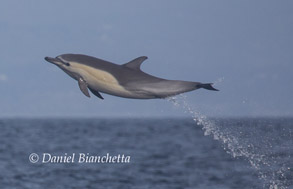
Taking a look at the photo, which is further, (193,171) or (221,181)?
(193,171)

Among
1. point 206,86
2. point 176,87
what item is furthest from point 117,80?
point 206,86

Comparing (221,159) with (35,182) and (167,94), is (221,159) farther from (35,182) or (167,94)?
(167,94)

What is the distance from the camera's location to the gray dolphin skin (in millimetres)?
11133

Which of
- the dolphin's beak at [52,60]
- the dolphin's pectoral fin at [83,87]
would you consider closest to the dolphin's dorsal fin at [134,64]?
the dolphin's pectoral fin at [83,87]

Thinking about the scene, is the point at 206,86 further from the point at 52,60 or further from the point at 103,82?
the point at 52,60

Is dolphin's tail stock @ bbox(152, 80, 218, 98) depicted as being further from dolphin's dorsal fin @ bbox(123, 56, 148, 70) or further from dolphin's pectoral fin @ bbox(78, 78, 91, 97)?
dolphin's pectoral fin @ bbox(78, 78, 91, 97)

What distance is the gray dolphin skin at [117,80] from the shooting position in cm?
1113

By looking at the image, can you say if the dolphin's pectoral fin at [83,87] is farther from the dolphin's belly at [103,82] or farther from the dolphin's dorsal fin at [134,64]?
the dolphin's dorsal fin at [134,64]

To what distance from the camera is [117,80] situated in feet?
36.8

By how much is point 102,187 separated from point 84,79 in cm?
2610

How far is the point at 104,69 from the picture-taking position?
1133cm

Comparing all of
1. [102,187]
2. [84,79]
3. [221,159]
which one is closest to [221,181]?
[102,187]

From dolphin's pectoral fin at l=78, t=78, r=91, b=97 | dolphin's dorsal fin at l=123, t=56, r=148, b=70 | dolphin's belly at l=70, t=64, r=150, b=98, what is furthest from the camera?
dolphin's dorsal fin at l=123, t=56, r=148, b=70

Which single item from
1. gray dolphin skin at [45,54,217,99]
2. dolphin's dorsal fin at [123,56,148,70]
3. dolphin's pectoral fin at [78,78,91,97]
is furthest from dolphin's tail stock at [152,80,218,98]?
dolphin's pectoral fin at [78,78,91,97]
